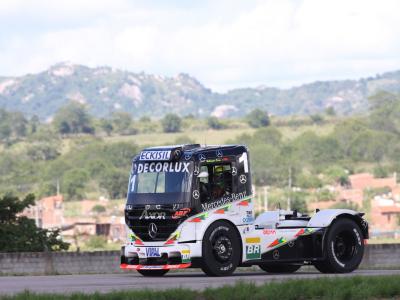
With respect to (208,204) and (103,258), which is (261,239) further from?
(103,258)

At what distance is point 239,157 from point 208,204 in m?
1.37

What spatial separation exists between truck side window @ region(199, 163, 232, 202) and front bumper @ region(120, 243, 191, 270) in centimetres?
125

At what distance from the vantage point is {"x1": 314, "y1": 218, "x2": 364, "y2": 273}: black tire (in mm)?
27531

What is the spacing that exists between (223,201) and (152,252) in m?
1.84

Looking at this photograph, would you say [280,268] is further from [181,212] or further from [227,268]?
[181,212]

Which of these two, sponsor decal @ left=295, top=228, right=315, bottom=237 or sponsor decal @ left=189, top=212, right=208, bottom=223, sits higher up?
sponsor decal @ left=189, top=212, right=208, bottom=223

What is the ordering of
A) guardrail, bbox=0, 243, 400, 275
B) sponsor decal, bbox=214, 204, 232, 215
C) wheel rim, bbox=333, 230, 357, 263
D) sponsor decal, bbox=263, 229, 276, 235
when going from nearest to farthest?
sponsor decal, bbox=214, 204, 232, 215, sponsor decal, bbox=263, 229, 276, 235, wheel rim, bbox=333, 230, 357, 263, guardrail, bbox=0, 243, 400, 275

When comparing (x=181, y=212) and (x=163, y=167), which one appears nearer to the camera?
(x=181, y=212)

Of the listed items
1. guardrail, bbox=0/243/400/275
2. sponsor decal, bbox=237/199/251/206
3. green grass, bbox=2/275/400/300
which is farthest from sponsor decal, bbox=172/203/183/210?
guardrail, bbox=0/243/400/275

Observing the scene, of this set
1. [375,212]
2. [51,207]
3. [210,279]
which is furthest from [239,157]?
[51,207]

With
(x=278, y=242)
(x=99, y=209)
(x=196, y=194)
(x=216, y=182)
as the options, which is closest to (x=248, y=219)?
(x=278, y=242)

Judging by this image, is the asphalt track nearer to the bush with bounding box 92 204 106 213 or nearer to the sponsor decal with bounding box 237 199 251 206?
the sponsor decal with bounding box 237 199 251 206

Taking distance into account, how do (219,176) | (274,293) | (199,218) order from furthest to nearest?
(219,176)
(199,218)
(274,293)

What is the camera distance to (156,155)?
1064 inches
